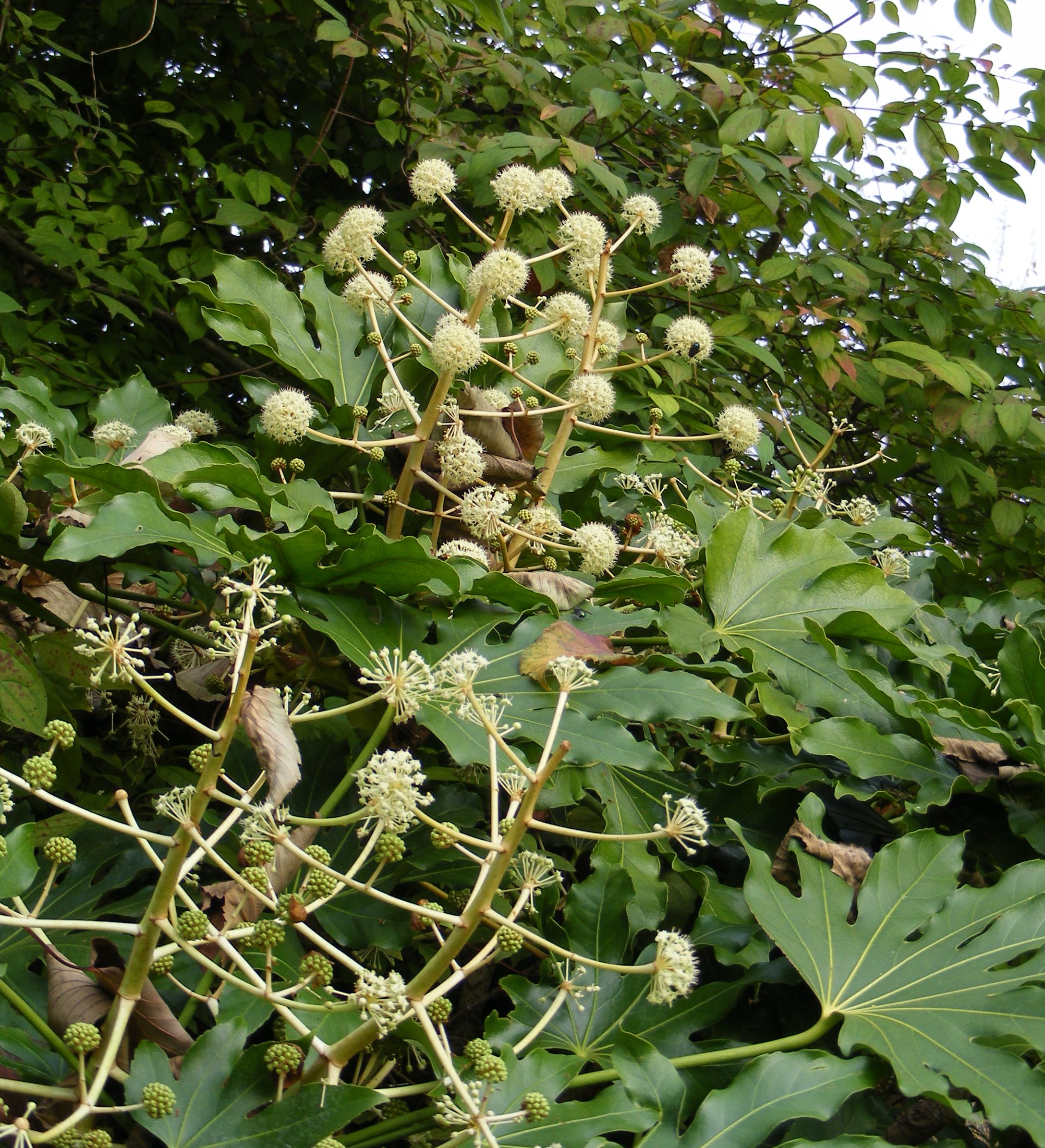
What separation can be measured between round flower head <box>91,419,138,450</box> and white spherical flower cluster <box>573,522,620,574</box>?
630mm

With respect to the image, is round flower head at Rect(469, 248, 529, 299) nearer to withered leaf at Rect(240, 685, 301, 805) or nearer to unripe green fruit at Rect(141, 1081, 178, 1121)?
withered leaf at Rect(240, 685, 301, 805)

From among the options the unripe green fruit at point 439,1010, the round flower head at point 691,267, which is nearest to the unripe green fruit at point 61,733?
the unripe green fruit at point 439,1010

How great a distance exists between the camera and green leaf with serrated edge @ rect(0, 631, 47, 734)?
3.59 ft

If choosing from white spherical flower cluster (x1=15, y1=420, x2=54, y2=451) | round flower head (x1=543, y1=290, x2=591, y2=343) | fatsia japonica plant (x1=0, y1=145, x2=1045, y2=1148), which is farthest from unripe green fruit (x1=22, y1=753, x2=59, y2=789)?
round flower head (x1=543, y1=290, x2=591, y2=343)

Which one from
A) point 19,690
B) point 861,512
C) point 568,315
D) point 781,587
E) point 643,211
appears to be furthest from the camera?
point 861,512

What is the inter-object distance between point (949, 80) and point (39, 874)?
287 centimetres

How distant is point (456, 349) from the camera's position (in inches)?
49.8

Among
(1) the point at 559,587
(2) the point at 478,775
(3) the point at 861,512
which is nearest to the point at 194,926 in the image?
(2) the point at 478,775

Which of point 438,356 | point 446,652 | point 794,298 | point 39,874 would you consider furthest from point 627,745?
point 794,298

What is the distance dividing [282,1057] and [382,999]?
13 cm

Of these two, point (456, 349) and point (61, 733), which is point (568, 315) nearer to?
point (456, 349)

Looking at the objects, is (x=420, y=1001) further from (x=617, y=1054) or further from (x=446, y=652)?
(x=446, y=652)

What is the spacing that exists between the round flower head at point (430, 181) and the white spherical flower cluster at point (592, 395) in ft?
1.08

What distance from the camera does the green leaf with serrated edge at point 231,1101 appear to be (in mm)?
761
